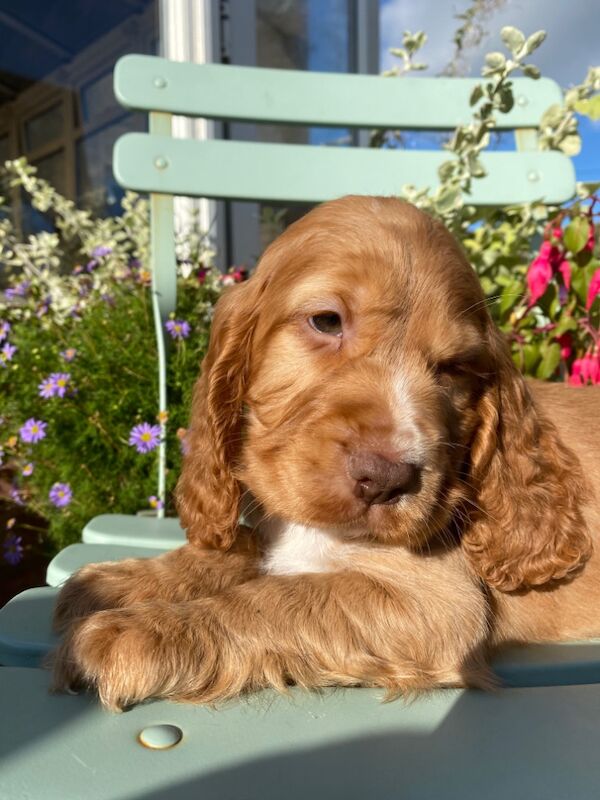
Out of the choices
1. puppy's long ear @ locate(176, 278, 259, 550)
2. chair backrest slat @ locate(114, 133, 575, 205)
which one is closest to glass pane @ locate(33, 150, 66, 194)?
chair backrest slat @ locate(114, 133, 575, 205)

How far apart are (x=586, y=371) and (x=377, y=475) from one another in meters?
1.58

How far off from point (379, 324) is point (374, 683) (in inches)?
30.3

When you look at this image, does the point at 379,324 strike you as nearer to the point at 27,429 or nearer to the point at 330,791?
the point at 330,791

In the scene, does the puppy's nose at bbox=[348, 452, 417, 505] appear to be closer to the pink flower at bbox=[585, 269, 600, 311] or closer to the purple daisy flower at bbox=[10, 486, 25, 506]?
the pink flower at bbox=[585, 269, 600, 311]

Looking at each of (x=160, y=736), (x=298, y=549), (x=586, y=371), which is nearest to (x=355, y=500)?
(x=298, y=549)

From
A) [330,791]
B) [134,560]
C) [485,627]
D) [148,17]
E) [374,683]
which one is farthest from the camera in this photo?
[148,17]

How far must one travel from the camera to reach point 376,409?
4.84ft

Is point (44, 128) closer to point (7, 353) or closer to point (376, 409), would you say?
point (7, 353)

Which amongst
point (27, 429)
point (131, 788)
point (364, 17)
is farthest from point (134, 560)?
point (364, 17)

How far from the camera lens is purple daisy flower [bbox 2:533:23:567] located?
3086 millimetres

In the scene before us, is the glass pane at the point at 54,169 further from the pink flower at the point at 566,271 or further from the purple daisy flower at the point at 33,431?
the pink flower at the point at 566,271

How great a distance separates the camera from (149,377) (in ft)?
10.3

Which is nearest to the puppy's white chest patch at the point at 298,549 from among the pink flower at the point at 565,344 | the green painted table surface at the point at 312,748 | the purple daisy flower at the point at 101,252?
the green painted table surface at the point at 312,748

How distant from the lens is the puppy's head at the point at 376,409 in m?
1.45
